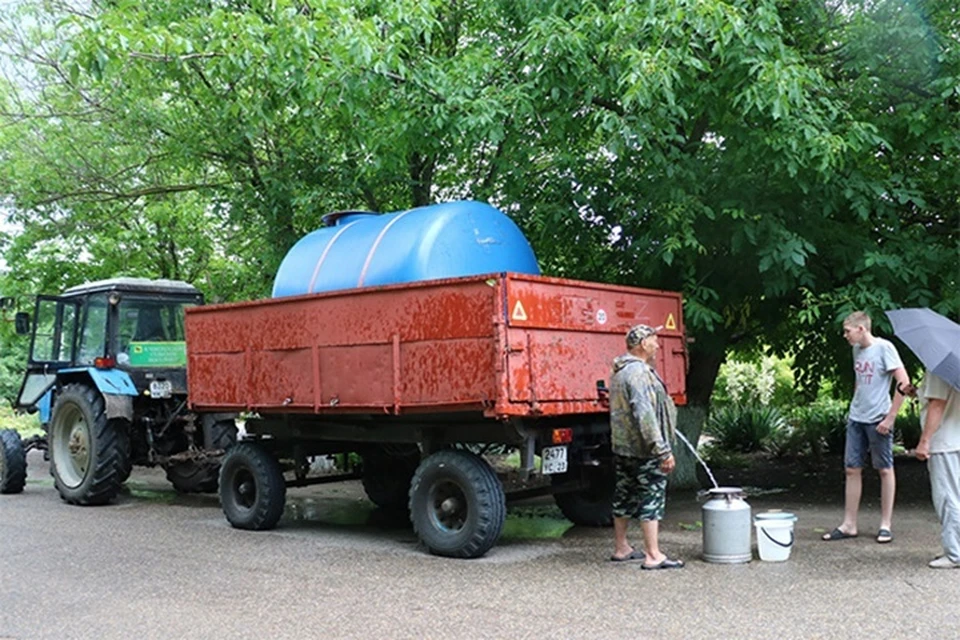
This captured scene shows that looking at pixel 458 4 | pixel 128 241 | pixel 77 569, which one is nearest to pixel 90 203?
pixel 128 241

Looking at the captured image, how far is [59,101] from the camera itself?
15281 mm

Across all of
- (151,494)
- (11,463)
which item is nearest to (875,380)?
(151,494)

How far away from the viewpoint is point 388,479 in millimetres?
10898

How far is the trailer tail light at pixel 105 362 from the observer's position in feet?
38.5

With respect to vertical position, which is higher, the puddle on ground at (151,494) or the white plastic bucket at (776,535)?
the puddle on ground at (151,494)

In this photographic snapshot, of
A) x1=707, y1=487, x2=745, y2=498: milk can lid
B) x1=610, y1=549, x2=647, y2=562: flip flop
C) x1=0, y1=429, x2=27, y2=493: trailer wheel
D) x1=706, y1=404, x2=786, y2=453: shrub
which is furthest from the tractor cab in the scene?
x1=706, y1=404, x2=786, y2=453: shrub

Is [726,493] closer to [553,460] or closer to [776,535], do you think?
[776,535]

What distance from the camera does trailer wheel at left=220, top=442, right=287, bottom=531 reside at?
9.52 m

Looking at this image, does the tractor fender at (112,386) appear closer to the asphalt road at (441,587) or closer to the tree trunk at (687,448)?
the asphalt road at (441,587)

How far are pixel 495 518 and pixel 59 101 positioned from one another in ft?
35.7

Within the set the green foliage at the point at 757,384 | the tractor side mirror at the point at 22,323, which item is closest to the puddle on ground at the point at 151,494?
the tractor side mirror at the point at 22,323

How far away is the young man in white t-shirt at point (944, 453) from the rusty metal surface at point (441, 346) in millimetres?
2378

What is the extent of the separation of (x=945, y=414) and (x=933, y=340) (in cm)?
56

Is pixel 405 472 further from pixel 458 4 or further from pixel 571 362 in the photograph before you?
pixel 458 4
